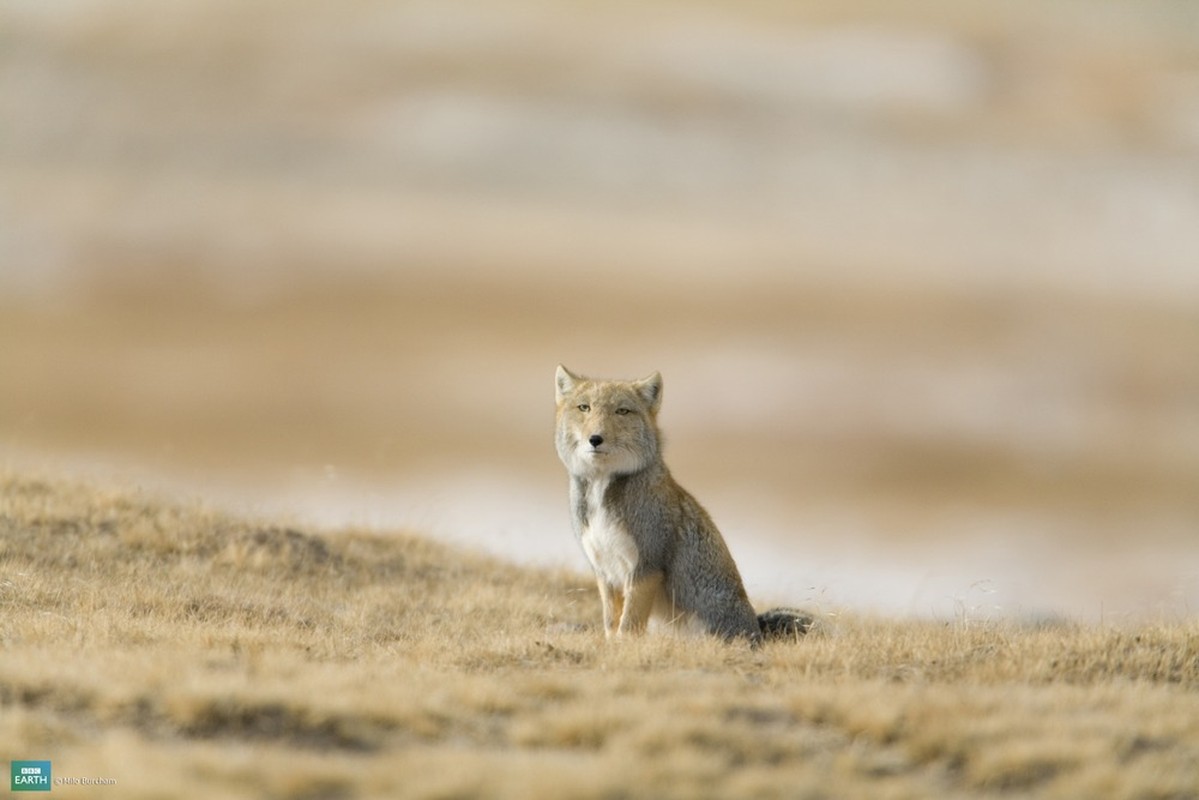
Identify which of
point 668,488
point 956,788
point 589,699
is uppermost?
point 668,488

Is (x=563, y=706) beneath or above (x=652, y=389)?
beneath

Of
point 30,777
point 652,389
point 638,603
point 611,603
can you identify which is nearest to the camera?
point 30,777

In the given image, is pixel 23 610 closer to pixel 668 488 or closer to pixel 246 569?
pixel 246 569

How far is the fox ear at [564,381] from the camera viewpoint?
1156 centimetres

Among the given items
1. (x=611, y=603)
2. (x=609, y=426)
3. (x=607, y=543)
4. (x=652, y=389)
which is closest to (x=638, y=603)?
(x=611, y=603)

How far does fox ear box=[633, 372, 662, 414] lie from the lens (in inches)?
446

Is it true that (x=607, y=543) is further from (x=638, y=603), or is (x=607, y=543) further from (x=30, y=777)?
(x=30, y=777)

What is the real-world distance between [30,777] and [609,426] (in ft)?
17.8

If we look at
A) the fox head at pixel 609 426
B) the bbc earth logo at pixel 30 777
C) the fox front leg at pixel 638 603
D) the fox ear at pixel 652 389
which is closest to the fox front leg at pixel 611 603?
the fox front leg at pixel 638 603

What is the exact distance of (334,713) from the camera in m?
7.78

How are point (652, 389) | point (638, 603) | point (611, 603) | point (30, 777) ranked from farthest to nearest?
point (652, 389) < point (611, 603) < point (638, 603) < point (30, 777)

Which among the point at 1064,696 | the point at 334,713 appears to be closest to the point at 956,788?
the point at 1064,696

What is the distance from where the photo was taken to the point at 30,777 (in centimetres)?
683

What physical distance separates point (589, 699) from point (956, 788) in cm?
235
